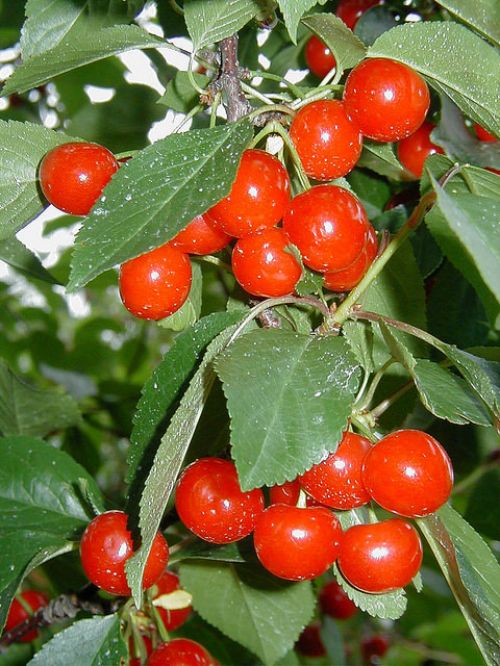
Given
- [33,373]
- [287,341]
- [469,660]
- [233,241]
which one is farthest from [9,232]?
[469,660]

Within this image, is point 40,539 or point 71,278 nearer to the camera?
point 71,278

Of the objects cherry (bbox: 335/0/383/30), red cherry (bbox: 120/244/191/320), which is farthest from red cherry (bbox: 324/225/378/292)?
cherry (bbox: 335/0/383/30)

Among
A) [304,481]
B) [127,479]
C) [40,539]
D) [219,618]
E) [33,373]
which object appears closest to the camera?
[304,481]

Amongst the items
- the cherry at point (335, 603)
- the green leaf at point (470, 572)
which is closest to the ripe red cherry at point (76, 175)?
the green leaf at point (470, 572)

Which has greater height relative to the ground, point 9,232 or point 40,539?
point 9,232

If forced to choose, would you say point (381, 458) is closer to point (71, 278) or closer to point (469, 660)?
point (71, 278)

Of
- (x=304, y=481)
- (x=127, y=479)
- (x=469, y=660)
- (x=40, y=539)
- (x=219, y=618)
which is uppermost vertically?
(x=304, y=481)

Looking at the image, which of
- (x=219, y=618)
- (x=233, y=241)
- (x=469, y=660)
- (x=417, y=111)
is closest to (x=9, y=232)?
(x=233, y=241)

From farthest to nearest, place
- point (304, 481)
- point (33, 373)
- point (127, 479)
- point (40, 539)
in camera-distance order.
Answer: point (33, 373) → point (40, 539) → point (127, 479) → point (304, 481)

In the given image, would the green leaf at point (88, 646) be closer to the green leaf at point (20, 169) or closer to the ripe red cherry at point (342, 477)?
the ripe red cherry at point (342, 477)
